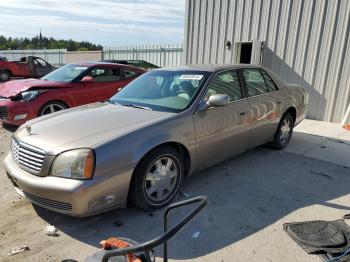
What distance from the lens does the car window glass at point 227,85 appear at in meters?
4.27

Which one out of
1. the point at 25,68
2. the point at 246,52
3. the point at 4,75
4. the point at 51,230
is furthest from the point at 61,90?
the point at 25,68

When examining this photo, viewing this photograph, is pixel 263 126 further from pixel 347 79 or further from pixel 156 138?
pixel 347 79

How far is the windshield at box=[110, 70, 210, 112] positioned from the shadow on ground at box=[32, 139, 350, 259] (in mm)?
1098

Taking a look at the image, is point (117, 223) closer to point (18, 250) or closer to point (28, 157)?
point (18, 250)

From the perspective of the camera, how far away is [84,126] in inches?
138

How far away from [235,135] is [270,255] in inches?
75.2

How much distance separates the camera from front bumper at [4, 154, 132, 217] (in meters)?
2.93

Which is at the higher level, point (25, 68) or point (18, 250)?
point (25, 68)

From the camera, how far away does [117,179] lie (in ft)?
10.3

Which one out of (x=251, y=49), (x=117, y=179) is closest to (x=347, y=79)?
(x=251, y=49)

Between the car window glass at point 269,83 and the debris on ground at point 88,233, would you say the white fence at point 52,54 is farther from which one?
the debris on ground at point 88,233

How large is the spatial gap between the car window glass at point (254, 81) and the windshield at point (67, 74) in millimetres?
4141

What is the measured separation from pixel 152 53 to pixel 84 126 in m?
14.8

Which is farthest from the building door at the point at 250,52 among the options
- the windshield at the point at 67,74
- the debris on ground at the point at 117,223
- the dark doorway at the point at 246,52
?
the debris on ground at the point at 117,223
